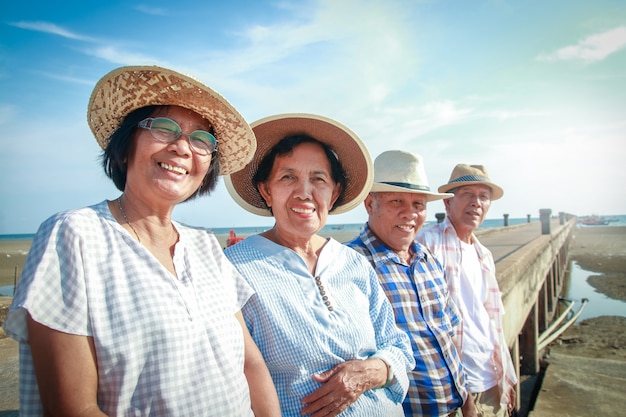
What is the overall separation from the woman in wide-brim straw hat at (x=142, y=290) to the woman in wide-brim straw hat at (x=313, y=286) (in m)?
0.18

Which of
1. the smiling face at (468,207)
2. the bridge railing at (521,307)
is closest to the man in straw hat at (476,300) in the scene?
the smiling face at (468,207)

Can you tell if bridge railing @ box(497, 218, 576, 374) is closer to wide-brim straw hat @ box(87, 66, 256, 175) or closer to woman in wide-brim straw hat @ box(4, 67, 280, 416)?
woman in wide-brim straw hat @ box(4, 67, 280, 416)

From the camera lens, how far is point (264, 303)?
5.87 ft

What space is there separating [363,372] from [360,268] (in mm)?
629

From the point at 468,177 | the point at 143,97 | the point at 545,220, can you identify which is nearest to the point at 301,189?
the point at 143,97

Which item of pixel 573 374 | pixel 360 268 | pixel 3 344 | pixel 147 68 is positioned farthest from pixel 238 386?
pixel 573 374

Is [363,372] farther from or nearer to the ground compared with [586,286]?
farther from the ground

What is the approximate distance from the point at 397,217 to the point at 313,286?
3.87ft

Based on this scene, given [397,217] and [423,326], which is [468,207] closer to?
[397,217]

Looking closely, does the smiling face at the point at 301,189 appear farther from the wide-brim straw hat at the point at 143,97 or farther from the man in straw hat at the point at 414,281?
the man in straw hat at the point at 414,281

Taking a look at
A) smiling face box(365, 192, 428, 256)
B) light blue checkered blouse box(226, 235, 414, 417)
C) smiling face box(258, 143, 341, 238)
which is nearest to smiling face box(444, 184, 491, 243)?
smiling face box(365, 192, 428, 256)

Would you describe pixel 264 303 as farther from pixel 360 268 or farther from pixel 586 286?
pixel 586 286

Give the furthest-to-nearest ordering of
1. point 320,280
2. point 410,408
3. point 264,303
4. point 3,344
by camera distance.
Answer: point 3,344, point 410,408, point 320,280, point 264,303

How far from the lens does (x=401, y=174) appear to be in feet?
9.77
